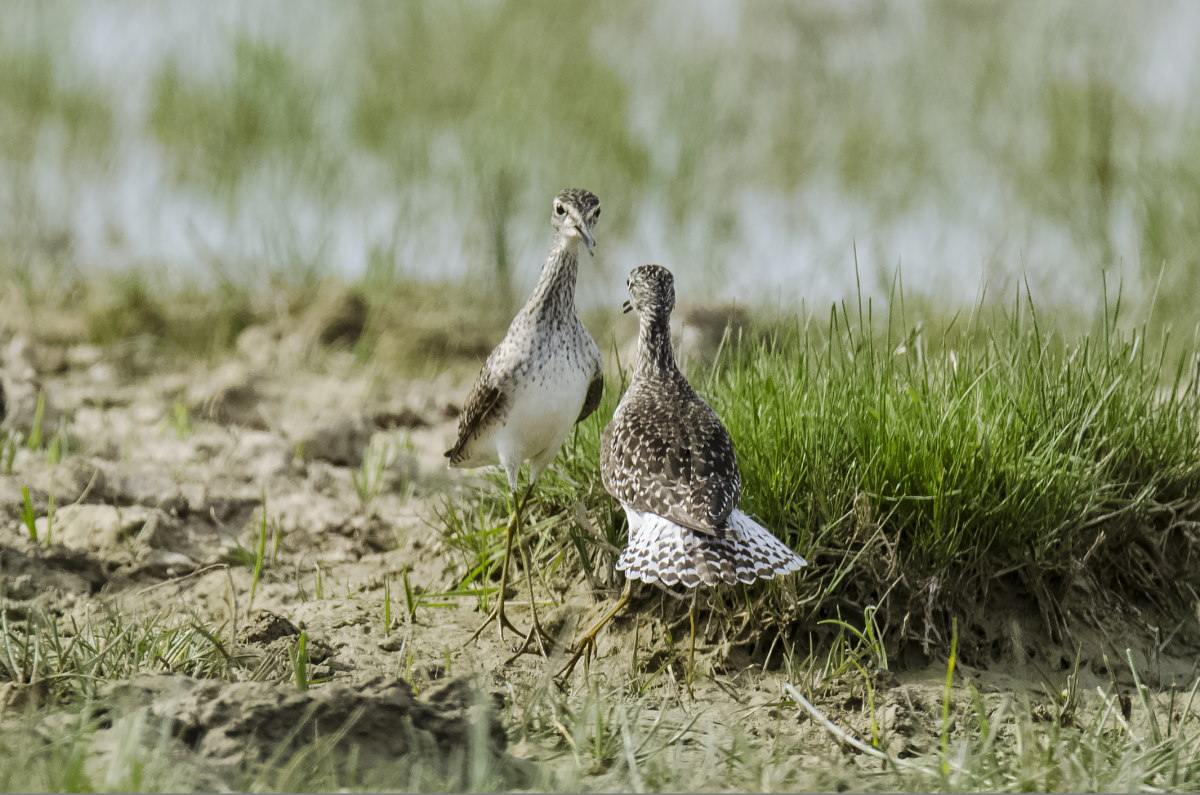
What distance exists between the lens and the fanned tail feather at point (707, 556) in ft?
12.3

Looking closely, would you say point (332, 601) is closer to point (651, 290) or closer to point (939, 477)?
point (651, 290)

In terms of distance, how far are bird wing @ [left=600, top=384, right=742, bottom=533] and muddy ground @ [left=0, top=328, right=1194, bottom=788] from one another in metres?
0.66

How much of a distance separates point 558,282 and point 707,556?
1343 mm

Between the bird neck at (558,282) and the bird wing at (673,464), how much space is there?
1.61 feet

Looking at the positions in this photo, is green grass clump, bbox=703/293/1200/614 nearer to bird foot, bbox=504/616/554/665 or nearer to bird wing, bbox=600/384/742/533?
bird wing, bbox=600/384/742/533

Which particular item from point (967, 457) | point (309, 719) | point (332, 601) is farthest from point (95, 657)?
point (967, 457)

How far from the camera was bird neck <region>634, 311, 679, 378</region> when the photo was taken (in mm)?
4641

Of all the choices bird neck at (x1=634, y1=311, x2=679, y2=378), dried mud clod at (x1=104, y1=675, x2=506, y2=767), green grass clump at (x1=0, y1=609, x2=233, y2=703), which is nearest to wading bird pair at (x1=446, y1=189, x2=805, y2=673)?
bird neck at (x1=634, y1=311, x2=679, y2=378)

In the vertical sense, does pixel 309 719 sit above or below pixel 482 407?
below

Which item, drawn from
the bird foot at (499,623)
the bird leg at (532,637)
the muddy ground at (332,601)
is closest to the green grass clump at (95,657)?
the muddy ground at (332,601)

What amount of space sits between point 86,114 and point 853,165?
6679 millimetres

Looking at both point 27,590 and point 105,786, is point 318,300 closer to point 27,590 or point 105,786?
point 27,590

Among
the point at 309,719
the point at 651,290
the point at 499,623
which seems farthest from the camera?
the point at 499,623

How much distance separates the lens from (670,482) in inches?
158
